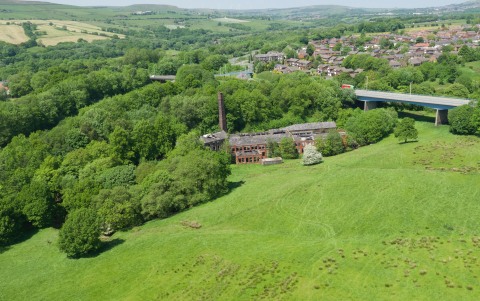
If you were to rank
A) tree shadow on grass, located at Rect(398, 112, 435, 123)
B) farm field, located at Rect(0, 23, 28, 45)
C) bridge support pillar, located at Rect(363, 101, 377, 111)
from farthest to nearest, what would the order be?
farm field, located at Rect(0, 23, 28, 45), bridge support pillar, located at Rect(363, 101, 377, 111), tree shadow on grass, located at Rect(398, 112, 435, 123)

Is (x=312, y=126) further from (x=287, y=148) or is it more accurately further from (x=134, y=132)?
(x=134, y=132)

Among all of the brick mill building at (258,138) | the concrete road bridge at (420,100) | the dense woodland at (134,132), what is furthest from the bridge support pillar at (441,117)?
the brick mill building at (258,138)

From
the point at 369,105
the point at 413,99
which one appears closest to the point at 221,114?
the point at 369,105

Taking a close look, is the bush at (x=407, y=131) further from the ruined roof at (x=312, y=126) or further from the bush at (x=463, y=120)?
the ruined roof at (x=312, y=126)

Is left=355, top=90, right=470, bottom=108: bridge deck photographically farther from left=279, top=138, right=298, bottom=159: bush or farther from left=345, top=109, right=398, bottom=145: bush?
left=279, top=138, right=298, bottom=159: bush

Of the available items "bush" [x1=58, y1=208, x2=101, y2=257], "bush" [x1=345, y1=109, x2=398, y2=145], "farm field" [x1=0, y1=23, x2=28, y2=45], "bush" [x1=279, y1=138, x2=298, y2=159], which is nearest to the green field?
"bush" [x1=58, y1=208, x2=101, y2=257]
